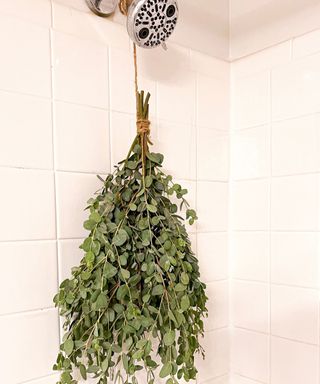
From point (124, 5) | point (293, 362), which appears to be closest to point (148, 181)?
point (124, 5)

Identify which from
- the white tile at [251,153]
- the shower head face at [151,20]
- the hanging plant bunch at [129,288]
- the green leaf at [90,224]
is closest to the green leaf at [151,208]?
the hanging plant bunch at [129,288]

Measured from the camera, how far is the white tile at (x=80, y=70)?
719mm

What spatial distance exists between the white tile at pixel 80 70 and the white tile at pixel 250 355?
28.8 inches

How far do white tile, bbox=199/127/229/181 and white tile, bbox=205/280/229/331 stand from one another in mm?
307

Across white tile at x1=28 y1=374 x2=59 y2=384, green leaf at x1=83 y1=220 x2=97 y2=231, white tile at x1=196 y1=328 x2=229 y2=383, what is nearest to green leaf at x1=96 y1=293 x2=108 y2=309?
green leaf at x1=83 y1=220 x2=97 y2=231

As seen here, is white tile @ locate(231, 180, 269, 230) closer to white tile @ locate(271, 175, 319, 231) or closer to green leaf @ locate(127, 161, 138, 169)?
white tile @ locate(271, 175, 319, 231)

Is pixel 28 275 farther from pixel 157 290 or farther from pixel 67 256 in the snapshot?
pixel 157 290

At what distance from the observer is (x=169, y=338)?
2.07ft

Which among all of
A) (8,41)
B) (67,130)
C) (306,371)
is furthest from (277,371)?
(8,41)

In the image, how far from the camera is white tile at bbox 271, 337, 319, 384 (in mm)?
856

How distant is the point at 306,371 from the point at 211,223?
0.43 meters

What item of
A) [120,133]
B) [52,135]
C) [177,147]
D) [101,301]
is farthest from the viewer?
[177,147]

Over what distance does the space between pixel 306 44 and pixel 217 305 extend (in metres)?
0.72

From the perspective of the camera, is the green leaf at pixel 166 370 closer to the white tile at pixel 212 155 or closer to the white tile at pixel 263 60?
the white tile at pixel 212 155
